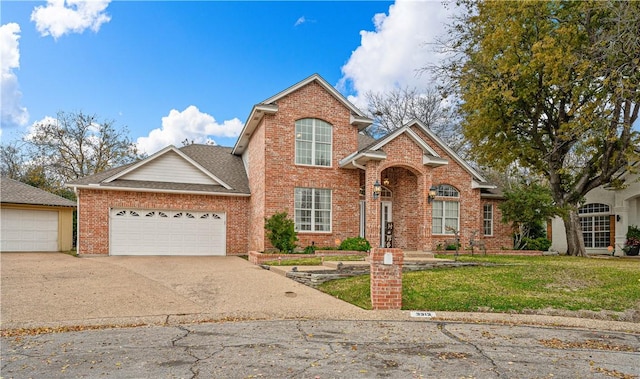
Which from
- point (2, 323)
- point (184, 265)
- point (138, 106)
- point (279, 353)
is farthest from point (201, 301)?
point (138, 106)

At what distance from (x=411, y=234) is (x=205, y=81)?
1283cm

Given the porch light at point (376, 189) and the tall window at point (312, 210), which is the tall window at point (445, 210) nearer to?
the porch light at point (376, 189)

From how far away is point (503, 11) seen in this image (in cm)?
1909

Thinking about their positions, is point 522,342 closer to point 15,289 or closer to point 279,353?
point 279,353

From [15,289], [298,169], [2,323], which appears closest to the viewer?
[2,323]

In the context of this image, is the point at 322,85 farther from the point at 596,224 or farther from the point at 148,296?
the point at 596,224

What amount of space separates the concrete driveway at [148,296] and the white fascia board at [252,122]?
6779 mm

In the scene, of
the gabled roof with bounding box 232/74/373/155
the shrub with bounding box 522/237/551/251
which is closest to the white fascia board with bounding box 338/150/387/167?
the gabled roof with bounding box 232/74/373/155

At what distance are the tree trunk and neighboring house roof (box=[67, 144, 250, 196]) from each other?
15.8 m

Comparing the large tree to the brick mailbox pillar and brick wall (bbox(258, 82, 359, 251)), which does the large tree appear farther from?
the brick mailbox pillar

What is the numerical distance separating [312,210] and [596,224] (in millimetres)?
17139

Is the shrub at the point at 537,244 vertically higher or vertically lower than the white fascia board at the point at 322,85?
lower

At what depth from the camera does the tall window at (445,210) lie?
2050 cm

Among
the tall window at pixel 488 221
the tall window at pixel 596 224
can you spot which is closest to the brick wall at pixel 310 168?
the tall window at pixel 488 221
